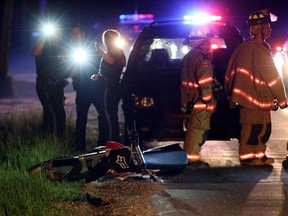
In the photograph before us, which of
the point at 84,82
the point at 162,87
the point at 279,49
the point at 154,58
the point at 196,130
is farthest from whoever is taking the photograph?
the point at 279,49

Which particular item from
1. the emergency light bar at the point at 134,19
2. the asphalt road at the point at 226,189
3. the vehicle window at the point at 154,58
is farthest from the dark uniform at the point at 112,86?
the emergency light bar at the point at 134,19

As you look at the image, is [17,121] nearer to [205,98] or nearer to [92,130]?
[92,130]

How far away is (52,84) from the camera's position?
759 cm

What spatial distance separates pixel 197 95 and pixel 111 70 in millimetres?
1476

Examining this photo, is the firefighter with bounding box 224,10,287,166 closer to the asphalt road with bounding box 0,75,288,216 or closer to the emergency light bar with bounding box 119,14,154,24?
the asphalt road with bounding box 0,75,288,216

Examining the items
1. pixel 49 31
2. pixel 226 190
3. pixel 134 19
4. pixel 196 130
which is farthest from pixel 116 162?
pixel 134 19

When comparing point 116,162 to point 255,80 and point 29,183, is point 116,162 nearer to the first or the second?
point 29,183

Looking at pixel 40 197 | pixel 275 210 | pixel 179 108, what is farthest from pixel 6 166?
pixel 275 210

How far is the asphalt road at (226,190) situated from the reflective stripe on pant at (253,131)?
0.23 m

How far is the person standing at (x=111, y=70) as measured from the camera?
742 centimetres

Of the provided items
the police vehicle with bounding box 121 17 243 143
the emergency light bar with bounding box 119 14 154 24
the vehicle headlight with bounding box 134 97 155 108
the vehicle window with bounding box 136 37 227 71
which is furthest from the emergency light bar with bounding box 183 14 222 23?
the emergency light bar with bounding box 119 14 154 24

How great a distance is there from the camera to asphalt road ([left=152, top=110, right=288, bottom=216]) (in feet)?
16.1

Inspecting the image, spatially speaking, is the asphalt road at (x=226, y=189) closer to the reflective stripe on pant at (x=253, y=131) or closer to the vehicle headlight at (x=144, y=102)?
the reflective stripe on pant at (x=253, y=131)

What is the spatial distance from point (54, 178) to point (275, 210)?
7.16 feet
